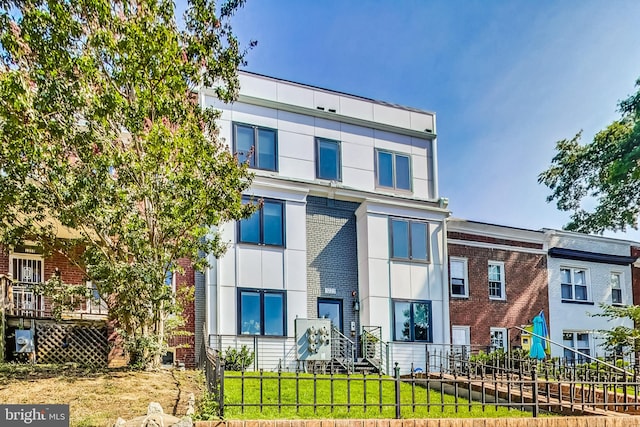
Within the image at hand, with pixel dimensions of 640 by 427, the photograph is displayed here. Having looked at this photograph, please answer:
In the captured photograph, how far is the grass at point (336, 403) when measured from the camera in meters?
9.48

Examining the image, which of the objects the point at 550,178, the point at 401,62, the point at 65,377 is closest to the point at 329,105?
the point at 401,62

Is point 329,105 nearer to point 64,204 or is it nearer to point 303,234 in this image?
point 303,234

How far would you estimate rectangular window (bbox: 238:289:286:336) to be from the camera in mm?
17125

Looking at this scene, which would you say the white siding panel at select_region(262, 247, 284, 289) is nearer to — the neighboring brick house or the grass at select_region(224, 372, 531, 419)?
the grass at select_region(224, 372, 531, 419)

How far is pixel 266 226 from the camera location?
17.9 meters

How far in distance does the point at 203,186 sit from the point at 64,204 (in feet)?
9.09

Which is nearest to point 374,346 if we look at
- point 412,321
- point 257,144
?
point 412,321

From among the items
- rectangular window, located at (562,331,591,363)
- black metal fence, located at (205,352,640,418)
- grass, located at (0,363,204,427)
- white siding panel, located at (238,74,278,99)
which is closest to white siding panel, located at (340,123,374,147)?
white siding panel, located at (238,74,278,99)

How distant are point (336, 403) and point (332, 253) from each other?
9.47 metres

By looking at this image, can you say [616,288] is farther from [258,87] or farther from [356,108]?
[258,87]

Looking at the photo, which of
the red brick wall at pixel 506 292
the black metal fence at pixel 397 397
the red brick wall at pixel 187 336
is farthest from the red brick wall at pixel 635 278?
the red brick wall at pixel 187 336

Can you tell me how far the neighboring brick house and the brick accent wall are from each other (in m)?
3.99

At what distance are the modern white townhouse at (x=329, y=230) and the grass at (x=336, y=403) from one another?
3.96 meters

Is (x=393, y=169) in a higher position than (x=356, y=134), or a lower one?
lower
